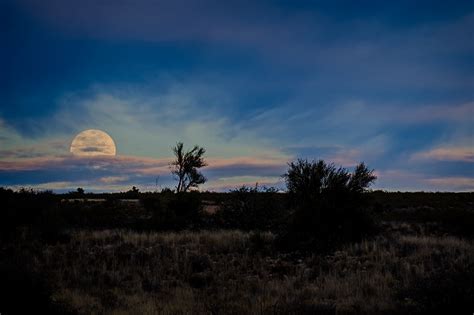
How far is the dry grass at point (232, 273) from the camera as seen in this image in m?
9.80

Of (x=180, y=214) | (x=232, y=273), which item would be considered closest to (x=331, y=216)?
(x=232, y=273)

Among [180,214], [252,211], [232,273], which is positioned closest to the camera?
[232,273]

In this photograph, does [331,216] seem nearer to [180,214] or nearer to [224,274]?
[224,274]

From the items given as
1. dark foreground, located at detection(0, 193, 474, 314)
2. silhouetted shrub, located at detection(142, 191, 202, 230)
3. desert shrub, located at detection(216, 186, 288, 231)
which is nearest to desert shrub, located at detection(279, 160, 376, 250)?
dark foreground, located at detection(0, 193, 474, 314)

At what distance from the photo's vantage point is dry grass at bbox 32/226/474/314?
980 centimetres

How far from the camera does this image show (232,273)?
1392cm

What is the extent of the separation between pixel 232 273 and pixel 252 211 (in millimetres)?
11748

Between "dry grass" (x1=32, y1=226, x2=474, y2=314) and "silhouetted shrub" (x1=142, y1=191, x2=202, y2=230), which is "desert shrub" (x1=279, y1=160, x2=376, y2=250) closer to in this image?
"dry grass" (x1=32, y1=226, x2=474, y2=314)

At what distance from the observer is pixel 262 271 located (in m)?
14.2

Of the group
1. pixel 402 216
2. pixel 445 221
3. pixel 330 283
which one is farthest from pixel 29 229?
pixel 402 216

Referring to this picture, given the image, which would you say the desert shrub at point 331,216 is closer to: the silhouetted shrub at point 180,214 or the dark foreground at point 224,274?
the dark foreground at point 224,274

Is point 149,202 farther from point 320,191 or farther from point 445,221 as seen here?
point 445,221

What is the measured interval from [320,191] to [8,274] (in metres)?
16.5

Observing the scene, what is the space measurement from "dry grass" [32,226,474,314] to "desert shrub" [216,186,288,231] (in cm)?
534
